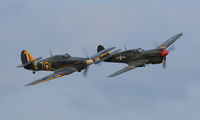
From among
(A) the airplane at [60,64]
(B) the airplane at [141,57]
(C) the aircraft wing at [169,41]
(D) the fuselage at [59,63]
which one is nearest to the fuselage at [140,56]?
(B) the airplane at [141,57]

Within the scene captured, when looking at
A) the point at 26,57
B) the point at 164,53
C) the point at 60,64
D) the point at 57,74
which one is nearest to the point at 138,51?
the point at 164,53

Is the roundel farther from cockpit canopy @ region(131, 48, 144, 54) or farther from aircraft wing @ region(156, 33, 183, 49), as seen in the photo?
aircraft wing @ region(156, 33, 183, 49)

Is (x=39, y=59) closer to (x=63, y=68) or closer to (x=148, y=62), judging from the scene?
(x=63, y=68)

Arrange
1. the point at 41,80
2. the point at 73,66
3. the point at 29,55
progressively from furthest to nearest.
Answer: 1. the point at 29,55
2. the point at 73,66
3. the point at 41,80

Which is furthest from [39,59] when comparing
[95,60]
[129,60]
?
[129,60]

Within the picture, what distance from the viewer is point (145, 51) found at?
171ft

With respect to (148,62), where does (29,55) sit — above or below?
above

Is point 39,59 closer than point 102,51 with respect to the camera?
Yes

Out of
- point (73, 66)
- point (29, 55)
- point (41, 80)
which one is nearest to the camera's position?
point (41, 80)

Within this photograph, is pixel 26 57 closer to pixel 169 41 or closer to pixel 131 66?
pixel 131 66

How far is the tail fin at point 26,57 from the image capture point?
54344 mm

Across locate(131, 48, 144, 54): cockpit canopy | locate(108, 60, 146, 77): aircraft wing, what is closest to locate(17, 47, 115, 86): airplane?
locate(108, 60, 146, 77): aircraft wing

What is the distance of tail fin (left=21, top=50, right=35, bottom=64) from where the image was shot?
54344 mm

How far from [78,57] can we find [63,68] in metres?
1.89
